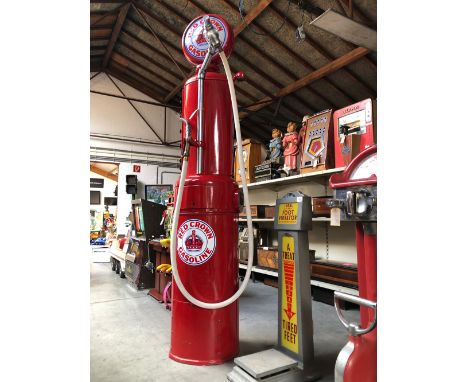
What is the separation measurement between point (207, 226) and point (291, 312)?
78cm

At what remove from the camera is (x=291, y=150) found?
4.57m

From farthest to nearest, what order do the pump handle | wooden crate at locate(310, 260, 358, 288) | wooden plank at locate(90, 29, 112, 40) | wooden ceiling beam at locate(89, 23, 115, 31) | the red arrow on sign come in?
wooden plank at locate(90, 29, 112, 40)
wooden ceiling beam at locate(89, 23, 115, 31)
wooden crate at locate(310, 260, 358, 288)
the red arrow on sign
the pump handle

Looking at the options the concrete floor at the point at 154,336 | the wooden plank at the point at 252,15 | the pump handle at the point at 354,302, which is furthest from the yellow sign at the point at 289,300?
the wooden plank at the point at 252,15

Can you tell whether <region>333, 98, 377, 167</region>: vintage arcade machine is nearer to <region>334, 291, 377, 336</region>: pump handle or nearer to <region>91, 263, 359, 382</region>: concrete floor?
<region>91, 263, 359, 382</region>: concrete floor

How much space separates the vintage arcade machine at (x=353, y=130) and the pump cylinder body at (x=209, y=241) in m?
1.66

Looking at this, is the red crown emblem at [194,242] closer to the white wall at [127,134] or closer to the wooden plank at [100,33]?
the wooden plank at [100,33]

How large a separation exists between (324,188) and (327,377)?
3095mm

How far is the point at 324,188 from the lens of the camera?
191 inches

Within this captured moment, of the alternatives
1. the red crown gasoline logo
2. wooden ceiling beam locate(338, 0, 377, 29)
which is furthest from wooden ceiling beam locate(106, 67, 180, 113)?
the red crown gasoline logo

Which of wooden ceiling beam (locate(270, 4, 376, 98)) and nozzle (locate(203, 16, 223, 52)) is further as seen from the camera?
wooden ceiling beam (locate(270, 4, 376, 98))

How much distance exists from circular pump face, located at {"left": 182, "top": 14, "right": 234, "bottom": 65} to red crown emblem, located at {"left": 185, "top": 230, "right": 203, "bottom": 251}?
1.28m

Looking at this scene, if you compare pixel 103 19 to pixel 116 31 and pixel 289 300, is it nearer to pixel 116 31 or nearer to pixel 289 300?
pixel 116 31

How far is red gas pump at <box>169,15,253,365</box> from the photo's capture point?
226cm

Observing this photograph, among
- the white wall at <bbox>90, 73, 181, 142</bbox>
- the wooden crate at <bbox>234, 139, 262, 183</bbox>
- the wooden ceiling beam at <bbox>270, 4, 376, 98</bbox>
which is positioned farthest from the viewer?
the white wall at <bbox>90, 73, 181, 142</bbox>
